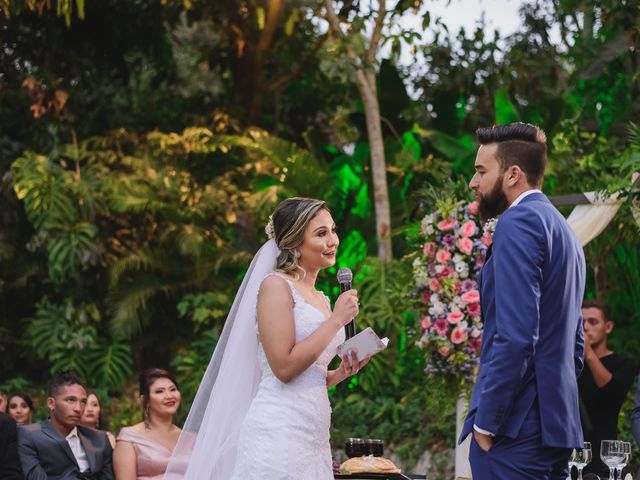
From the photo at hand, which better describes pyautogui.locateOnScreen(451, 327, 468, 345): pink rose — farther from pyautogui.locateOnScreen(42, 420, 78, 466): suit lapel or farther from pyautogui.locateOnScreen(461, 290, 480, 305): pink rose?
pyautogui.locateOnScreen(42, 420, 78, 466): suit lapel

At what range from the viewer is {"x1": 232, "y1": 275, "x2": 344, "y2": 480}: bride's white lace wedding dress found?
382 centimetres

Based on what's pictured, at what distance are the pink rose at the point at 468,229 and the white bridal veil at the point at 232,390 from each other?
2.48m

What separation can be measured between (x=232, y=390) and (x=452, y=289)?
2.58 m

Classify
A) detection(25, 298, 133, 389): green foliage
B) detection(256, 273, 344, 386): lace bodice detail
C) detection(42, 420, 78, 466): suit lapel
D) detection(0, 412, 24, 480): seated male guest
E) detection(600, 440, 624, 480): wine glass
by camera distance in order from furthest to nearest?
detection(25, 298, 133, 389): green foliage
detection(42, 420, 78, 466): suit lapel
detection(0, 412, 24, 480): seated male guest
detection(600, 440, 624, 480): wine glass
detection(256, 273, 344, 386): lace bodice detail

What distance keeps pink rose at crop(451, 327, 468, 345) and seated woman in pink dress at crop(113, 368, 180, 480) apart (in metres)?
1.68

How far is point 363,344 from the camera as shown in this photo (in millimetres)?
3793

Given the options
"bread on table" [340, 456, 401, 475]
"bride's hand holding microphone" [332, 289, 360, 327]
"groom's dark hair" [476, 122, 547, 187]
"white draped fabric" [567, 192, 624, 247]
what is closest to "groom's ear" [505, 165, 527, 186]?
"groom's dark hair" [476, 122, 547, 187]

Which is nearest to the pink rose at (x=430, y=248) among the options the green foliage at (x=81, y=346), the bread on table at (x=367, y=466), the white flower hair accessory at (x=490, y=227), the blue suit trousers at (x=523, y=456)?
the white flower hair accessory at (x=490, y=227)

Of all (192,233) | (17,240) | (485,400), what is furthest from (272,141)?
(485,400)

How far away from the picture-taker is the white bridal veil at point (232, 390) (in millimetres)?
4129

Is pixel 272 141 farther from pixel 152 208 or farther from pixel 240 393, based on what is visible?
pixel 240 393

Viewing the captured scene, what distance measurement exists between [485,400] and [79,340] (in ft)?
28.0

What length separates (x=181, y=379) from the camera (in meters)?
10.5

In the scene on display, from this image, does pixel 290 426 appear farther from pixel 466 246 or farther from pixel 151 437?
pixel 466 246
